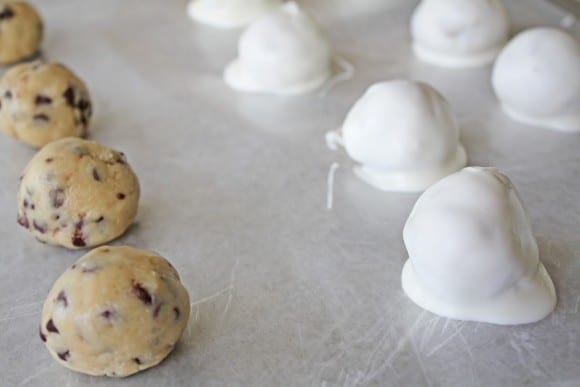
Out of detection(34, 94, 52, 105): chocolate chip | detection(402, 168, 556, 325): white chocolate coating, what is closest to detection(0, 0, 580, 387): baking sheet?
detection(402, 168, 556, 325): white chocolate coating

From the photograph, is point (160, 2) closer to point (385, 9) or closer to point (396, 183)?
point (385, 9)

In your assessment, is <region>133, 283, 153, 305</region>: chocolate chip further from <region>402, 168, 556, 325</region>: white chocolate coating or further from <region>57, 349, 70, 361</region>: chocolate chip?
<region>402, 168, 556, 325</region>: white chocolate coating

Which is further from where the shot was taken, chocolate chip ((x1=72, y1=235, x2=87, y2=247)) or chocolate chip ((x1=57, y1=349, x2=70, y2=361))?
chocolate chip ((x1=72, y1=235, x2=87, y2=247))

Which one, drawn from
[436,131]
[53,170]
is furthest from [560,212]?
[53,170]

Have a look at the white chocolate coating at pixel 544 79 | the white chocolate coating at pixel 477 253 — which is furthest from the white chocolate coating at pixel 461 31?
the white chocolate coating at pixel 477 253

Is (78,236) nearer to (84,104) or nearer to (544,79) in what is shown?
(84,104)

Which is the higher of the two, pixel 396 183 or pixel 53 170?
pixel 53 170

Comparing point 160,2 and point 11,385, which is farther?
point 160,2
